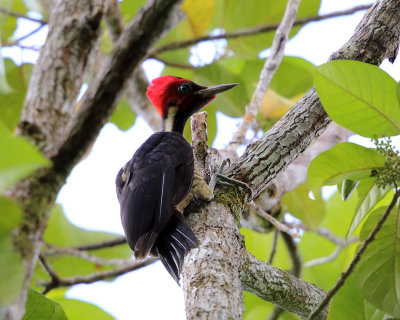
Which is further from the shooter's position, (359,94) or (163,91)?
(163,91)

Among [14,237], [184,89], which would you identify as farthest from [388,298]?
[184,89]

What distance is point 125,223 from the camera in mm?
2352

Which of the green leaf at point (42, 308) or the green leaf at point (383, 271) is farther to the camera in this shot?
the green leaf at point (42, 308)

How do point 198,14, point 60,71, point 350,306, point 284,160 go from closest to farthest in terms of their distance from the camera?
point 350,306 < point 284,160 < point 60,71 < point 198,14

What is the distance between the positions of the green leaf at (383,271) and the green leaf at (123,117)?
A: 10.2 feet

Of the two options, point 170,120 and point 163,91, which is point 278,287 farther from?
point 163,91

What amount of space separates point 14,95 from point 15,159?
109 inches

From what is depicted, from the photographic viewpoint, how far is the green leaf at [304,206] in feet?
11.2

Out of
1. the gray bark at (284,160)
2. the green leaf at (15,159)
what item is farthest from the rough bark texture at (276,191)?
the green leaf at (15,159)

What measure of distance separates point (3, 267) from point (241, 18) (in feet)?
10.6

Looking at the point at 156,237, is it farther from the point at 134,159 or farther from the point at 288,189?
the point at 288,189

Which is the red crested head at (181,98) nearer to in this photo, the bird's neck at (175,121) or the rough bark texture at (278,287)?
the bird's neck at (175,121)

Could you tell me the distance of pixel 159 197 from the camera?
7.91ft

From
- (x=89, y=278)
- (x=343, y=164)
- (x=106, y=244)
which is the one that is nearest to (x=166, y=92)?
(x=106, y=244)
